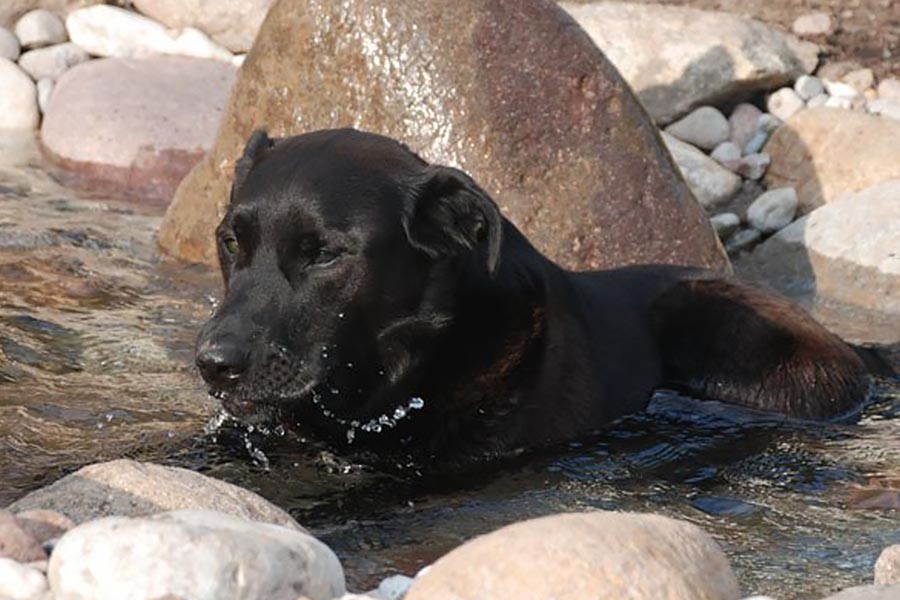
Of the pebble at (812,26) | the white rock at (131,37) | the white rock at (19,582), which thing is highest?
the pebble at (812,26)

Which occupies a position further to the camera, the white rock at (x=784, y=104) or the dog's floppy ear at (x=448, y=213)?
the white rock at (x=784, y=104)

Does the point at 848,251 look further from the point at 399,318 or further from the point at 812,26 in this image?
the point at 399,318

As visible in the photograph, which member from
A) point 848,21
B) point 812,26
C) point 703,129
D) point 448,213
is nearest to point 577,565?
point 448,213

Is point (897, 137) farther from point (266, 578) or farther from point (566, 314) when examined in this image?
point (266, 578)

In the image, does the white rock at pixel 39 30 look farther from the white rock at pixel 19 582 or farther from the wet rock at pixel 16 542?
the white rock at pixel 19 582

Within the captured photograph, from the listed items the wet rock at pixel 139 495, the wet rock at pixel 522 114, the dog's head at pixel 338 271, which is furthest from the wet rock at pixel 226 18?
the wet rock at pixel 139 495

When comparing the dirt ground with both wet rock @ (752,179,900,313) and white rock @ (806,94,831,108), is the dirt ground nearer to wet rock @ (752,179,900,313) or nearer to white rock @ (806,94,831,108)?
white rock @ (806,94,831,108)

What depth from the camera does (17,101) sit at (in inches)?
462

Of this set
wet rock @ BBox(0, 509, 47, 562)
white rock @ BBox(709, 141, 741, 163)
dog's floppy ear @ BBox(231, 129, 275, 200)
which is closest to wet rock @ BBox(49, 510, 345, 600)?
wet rock @ BBox(0, 509, 47, 562)

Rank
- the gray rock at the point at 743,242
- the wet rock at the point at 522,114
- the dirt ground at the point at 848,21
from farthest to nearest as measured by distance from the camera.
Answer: the dirt ground at the point at 848,21, the gray rock at the point at 743,242, the wet rock at the point at 522,114

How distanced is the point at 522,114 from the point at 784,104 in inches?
144

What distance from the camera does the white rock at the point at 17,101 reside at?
11695 mm

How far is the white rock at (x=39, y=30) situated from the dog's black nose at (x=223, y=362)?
795 cm

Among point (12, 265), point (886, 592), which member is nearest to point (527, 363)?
point (886, 592)
